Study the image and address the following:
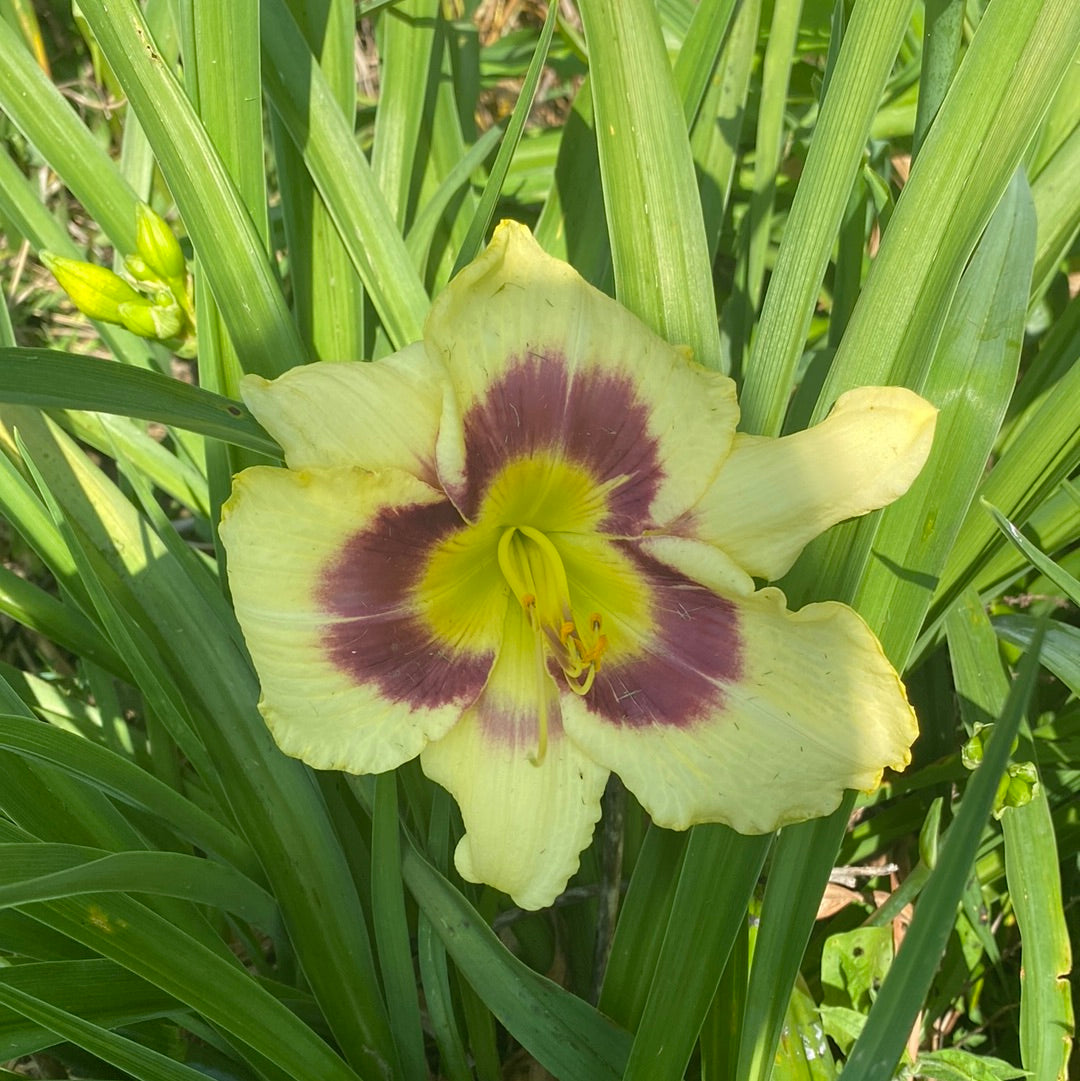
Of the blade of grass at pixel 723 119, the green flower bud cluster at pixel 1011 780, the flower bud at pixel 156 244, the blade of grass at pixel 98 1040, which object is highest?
the blade of grass at pixel 723 119

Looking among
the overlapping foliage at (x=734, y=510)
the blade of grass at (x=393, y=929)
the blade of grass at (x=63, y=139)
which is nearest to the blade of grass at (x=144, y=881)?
the overlapping foliage at (x=734, y=510)

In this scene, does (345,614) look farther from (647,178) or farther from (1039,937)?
(1039,937)

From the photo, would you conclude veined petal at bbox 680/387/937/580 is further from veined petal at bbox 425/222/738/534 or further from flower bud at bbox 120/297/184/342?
flower bud at bbox 120/297/184/342

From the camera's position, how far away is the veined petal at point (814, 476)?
2.44 feet

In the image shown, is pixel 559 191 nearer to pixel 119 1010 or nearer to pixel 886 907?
pixel 886 907

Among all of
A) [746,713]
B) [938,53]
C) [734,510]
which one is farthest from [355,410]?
[938,53]

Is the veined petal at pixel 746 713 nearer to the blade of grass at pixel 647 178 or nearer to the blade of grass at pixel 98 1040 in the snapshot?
the blade of grass at pixel 647 178

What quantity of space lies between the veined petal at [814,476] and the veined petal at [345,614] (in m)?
0.22

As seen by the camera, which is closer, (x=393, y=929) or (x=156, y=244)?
(x=393, y=929)

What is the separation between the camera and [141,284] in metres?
1.10

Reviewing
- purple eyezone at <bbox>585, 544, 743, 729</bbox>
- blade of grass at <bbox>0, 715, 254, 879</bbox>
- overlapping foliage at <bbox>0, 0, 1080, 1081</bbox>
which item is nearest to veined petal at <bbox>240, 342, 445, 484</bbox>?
overlapping foliage at <bbox>0, 0, 1080, 1081</bbox>

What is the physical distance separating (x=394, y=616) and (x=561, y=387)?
0.77 ft

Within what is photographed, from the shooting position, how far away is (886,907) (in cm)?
107

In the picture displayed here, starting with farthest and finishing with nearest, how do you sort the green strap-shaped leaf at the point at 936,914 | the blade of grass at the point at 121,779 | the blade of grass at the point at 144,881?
1. the blade of grass at the point at 121,779
2. the blade of grass at the point at 144,881
3. the green strap-shaped leaf at the point at 936,914
